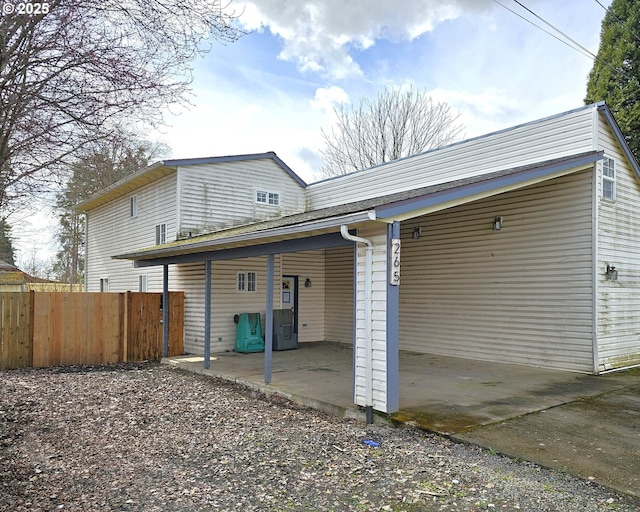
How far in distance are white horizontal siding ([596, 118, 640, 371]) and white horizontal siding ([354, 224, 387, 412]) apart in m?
4.78

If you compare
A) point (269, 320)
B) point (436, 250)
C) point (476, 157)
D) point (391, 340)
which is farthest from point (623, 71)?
point (391, 340)

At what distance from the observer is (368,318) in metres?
5.57

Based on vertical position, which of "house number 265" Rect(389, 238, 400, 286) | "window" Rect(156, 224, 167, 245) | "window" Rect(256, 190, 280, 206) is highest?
"window" Rect(256, 190, 280, 206)

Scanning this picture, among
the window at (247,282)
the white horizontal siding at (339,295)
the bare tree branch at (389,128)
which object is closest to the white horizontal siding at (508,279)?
the white horizontal siding at (339,295)

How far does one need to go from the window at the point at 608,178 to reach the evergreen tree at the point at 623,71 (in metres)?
7.46

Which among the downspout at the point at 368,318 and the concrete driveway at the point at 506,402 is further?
the downspout at the point at 368,318

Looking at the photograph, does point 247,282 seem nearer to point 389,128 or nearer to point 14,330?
point 14,330

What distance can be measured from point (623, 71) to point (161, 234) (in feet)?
49.0

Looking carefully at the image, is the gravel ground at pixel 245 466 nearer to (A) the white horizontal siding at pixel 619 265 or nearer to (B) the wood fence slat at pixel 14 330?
(B) the wood fence slat at pixel 14 330

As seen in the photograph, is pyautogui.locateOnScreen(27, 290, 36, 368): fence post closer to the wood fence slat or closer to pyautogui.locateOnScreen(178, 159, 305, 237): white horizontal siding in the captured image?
the wood fence slat

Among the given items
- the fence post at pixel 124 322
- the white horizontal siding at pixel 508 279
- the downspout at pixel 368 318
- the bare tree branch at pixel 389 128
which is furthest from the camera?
the bare tree branch at pixel 389 128

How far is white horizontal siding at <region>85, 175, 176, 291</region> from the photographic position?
12.3 meters

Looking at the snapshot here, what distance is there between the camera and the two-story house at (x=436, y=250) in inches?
227

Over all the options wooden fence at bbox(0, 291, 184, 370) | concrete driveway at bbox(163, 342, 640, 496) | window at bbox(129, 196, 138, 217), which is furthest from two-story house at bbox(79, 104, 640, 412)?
wooden fence at bbox(0, 291, 184, 370)
